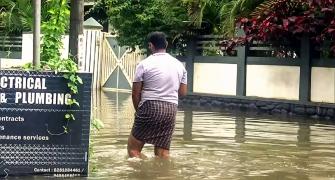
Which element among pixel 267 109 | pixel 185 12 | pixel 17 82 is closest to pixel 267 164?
pixel 17 82

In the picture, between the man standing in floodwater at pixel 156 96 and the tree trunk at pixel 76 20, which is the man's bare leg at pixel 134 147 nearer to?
the man standing in floodwater at pixel 156 96

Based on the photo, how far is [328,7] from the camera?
14.0m

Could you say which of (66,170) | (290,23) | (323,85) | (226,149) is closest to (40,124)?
(66,170)

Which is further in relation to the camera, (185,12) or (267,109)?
(185,12)

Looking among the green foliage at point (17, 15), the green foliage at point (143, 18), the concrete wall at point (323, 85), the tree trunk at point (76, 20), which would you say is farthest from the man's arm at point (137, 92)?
the green foliage at point (17, 15)

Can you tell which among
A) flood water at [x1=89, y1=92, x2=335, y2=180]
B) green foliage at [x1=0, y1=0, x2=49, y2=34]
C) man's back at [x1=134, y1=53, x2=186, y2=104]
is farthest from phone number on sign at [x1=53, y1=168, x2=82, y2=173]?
green foliage at [x1=0, y1=0, x2=49, y2=34]

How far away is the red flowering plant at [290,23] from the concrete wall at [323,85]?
0.53 meters

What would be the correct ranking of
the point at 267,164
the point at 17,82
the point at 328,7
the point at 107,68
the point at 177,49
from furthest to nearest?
the point at 107,68, the point at 177,49, the point at 328,7, the point at 267,164, the point at 17,82

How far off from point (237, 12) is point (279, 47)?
125 centimetres

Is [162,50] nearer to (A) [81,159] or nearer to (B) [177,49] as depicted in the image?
(A) [81,159]

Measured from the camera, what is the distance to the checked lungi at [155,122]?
26.1ft

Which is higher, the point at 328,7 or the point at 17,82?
the point at 328,7

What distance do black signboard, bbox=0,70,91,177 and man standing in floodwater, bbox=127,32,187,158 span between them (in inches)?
41.8

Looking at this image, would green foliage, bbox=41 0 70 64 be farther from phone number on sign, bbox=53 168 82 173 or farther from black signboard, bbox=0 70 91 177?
phone number on sign, bbox=53 168 82 173
